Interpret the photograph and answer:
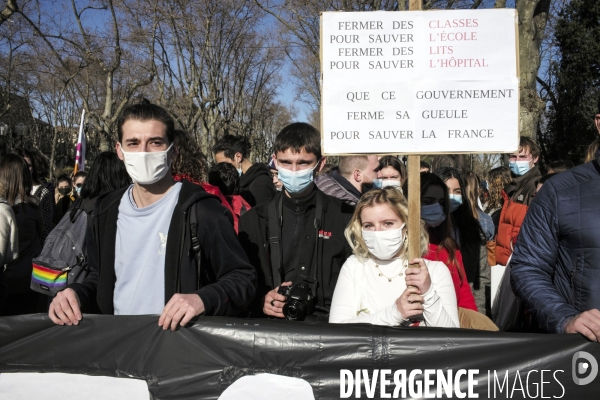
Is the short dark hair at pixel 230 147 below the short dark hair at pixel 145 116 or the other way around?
the other way around

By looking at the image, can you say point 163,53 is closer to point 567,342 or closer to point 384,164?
point 384,164

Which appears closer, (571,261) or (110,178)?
(571,261)

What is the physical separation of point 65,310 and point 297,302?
985mm

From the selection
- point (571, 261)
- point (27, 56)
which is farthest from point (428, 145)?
point (27, 56)

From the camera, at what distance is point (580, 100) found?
26141mm

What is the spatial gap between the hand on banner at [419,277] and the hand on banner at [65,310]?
1377 millimetres

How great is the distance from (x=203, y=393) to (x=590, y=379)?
151 cm

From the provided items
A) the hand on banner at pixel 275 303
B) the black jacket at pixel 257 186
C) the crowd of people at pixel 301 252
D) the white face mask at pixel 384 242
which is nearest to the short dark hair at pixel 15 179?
the crowd of people at pixel 301 252

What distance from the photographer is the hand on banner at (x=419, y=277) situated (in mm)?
2715

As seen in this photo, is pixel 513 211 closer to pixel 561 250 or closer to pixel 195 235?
pixel 561 250

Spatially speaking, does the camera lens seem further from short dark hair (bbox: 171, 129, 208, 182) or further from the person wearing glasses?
the person wearing glasses

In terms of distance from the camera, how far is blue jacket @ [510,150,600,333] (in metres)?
2.52

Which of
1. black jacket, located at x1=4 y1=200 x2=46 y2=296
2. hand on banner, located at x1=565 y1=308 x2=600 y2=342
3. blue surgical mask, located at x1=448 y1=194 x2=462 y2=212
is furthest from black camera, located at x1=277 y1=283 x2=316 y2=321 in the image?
black jacket, located at x1=4 y1=200 x2=46 y2=296

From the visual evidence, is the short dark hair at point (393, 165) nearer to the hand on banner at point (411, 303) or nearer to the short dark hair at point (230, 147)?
the short dark hair at point (230, 147)
